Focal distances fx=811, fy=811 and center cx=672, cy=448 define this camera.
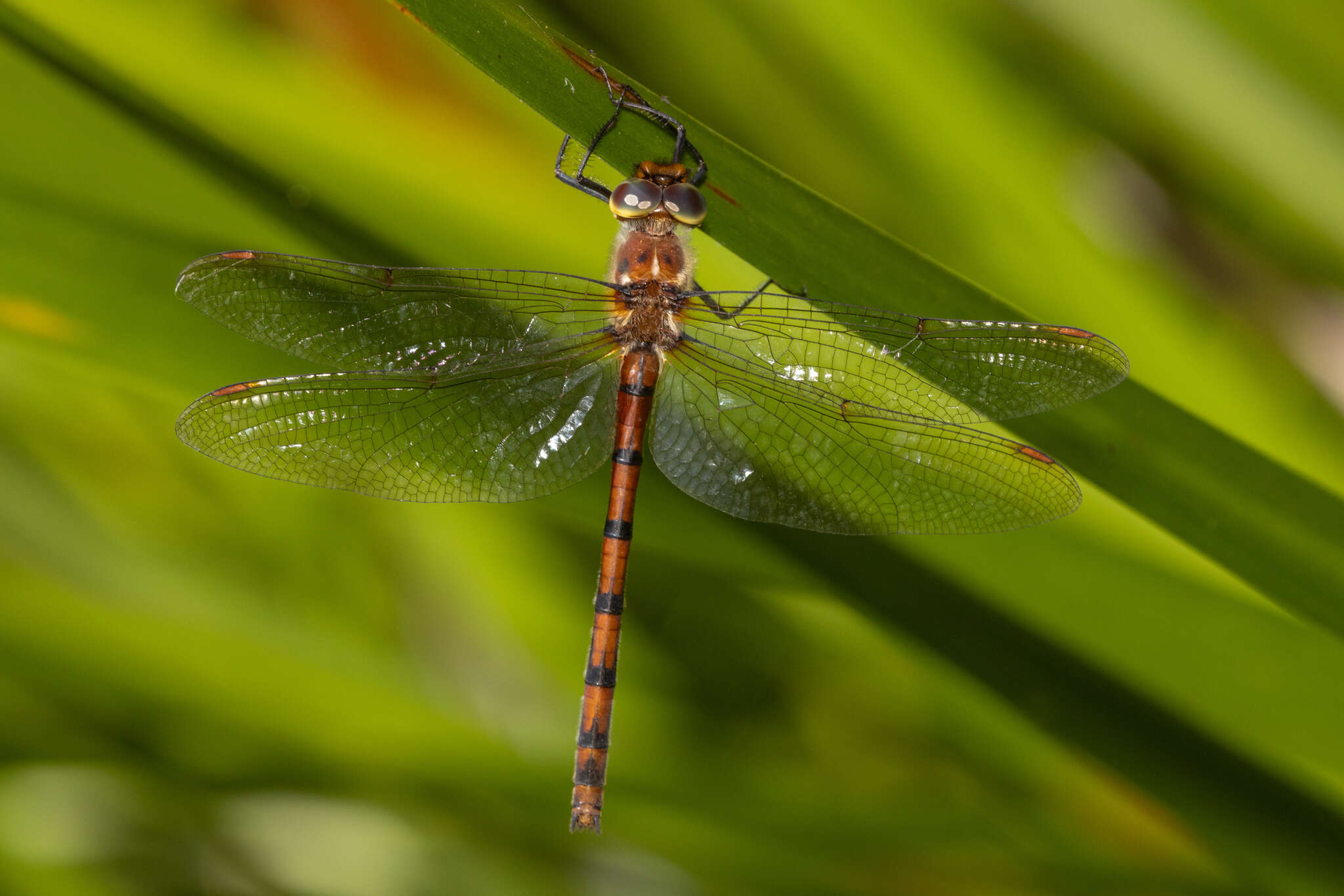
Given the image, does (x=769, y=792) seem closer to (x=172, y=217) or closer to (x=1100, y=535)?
(x=1100, y=535)

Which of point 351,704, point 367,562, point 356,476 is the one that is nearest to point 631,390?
point 356,476

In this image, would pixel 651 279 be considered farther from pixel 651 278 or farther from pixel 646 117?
pixel 646 117

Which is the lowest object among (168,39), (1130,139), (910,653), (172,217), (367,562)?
(910,653)

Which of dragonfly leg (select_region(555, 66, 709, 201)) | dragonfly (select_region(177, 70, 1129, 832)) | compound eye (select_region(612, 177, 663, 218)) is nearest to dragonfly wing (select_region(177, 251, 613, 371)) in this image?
dragonfly (select_region(177, 70, 1129, 832))

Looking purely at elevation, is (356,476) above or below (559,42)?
below

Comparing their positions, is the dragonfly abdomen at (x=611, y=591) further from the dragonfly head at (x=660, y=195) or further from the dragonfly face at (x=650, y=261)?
the dragonfly head at (x=660, y=195)

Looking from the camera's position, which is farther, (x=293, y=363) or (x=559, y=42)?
(x=293, y=363)
